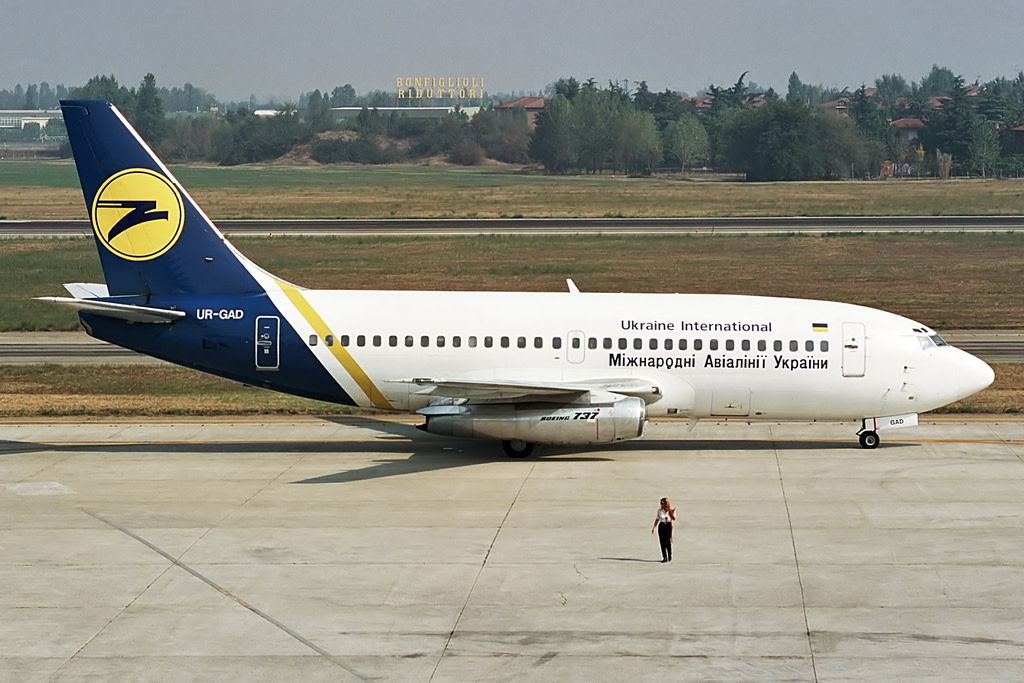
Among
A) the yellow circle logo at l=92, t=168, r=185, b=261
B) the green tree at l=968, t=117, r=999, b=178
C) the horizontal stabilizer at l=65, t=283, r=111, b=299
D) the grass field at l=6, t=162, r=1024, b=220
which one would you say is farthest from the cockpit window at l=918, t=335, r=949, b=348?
the green tree at l=968, t=117, r=999, b=178

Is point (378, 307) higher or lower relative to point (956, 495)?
higher

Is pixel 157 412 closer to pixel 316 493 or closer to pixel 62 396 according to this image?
pixel 62 396

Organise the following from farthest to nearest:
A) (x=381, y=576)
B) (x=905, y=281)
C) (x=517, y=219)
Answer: (x=517, y=219) < (x=905, y=281) < (x=381, y=576)

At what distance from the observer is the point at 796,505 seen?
27.1 metres

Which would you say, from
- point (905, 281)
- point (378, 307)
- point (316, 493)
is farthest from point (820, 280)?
point (316, 493)

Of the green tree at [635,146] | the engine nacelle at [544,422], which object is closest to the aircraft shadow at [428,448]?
the engine nacelle at [544,422]

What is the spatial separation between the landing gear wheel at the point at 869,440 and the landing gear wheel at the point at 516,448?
838 cm

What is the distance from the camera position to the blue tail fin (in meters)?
32.0

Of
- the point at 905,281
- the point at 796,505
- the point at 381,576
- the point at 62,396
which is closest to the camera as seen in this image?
the point at 381,576

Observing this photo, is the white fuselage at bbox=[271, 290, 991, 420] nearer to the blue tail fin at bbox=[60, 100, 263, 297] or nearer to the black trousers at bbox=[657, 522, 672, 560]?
the blue tail fin at bbox=[60, 100, 263, 297]

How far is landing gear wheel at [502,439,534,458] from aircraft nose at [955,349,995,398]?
10737mm

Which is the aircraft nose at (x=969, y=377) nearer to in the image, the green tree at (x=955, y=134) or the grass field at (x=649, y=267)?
the grass field at (x=649, y=267)

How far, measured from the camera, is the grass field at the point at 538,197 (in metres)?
107

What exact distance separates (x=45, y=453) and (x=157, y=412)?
5.58m
